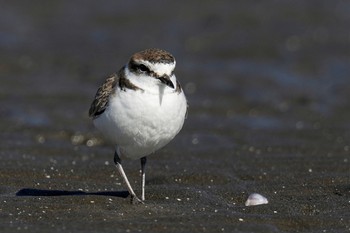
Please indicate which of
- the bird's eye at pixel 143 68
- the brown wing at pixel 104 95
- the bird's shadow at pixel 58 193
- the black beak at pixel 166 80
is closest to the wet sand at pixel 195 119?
the bird's shadow at pixel 58 193

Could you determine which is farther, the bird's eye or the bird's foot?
the bird's foot

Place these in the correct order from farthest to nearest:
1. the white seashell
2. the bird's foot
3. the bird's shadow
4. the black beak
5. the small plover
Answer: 1. the bird's shadow
2. the white seashell
3. the bird's foot
4. the small plover
5. the black beak

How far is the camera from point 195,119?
1271 centimetres

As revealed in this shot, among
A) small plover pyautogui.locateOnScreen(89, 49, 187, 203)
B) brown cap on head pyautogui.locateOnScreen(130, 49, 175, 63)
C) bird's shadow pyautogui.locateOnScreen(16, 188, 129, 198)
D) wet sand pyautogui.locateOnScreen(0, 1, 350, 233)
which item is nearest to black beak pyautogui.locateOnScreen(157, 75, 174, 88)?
small plover pyautogui.locateOnScreen(89, 49, 187, 203)

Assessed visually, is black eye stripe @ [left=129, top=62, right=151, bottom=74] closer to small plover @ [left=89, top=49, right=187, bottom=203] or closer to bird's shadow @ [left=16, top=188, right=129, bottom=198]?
small plover @ [left=89, top=49, right=187, bottom=203]

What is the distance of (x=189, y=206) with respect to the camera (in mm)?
7637

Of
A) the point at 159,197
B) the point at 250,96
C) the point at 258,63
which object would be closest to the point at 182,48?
the point at 258,63

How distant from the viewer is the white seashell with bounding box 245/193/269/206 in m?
7.88

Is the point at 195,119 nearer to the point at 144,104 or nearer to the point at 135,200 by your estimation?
the point at 135,200

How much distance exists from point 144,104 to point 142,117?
0.11 meters

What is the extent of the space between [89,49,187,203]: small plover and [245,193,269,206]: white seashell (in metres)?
0.94

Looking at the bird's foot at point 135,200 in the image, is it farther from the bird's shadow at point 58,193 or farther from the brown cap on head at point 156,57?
the brown cap on head at point 156,57

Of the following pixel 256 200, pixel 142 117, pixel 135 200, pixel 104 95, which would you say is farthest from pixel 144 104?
pixel 256 200

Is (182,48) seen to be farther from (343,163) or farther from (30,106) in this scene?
(343,163)
